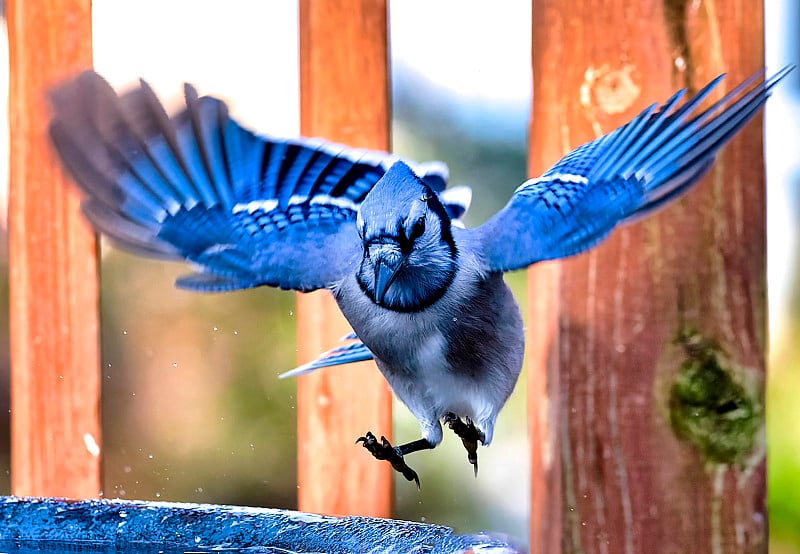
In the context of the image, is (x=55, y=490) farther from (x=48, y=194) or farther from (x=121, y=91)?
(x=121, y=91)

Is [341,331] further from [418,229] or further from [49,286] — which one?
[49,286]

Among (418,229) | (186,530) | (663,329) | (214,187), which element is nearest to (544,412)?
(663,329)

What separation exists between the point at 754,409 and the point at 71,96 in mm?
849

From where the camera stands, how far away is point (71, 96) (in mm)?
1252

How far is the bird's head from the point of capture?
1.20 m

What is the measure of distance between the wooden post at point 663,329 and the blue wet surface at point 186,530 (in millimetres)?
260

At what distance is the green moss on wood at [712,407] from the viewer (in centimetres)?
113

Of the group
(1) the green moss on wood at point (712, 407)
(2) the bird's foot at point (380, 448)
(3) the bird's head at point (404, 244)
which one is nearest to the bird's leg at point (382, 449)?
(2) the bird's foot at point (380, 448)

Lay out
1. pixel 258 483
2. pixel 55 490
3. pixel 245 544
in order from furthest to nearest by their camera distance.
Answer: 1. pixel 258 483
2. pixel 55 490
3. pixel 245 544

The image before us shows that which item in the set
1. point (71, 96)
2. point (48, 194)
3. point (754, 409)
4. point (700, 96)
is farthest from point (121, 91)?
point (754, 409)

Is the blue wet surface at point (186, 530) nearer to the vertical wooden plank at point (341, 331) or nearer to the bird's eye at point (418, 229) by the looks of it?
the vertical wooden plank at point (341, 331)

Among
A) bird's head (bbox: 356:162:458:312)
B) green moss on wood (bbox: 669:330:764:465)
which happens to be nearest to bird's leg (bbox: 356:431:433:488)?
bird's head (bbox: 356:162:458:312)

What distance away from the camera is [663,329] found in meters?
1.15

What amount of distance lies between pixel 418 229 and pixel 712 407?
39 cm
